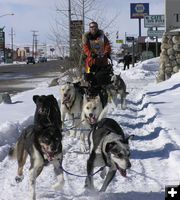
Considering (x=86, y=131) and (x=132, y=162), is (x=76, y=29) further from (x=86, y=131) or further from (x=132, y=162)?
(x=132, y=162)

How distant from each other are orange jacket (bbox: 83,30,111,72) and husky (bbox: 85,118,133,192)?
3.59m

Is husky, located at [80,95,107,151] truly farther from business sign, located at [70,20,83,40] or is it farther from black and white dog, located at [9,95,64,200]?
business sign, located at [70,20,83,40]

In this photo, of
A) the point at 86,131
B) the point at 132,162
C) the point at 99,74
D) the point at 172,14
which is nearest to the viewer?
the point at 132,162

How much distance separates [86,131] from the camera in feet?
24.1

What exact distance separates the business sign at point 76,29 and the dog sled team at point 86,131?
8600mm

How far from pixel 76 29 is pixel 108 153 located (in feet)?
44.8

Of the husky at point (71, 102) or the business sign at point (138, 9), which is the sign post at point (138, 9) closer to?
the business sign at point (138, 9)

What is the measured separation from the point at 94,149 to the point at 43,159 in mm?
570

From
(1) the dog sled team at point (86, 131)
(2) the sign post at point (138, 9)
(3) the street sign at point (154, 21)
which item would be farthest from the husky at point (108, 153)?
(2) the sign post at point (138, 9)

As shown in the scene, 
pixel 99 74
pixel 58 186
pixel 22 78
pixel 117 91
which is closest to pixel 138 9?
pixel 22 78

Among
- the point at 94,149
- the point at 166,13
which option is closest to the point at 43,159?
the point at 94,149

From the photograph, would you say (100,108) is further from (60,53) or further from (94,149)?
(60,53)

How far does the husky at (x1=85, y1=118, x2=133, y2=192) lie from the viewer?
443 centimetres

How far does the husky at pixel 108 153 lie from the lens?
443 cm
